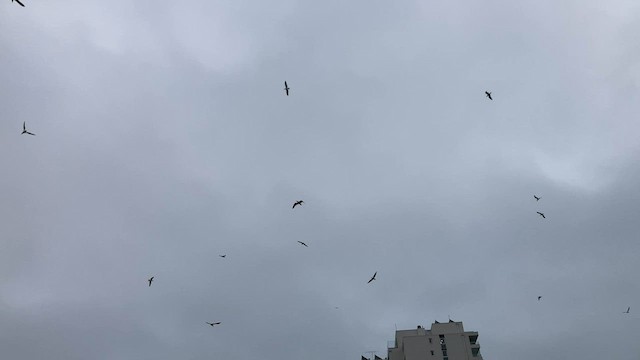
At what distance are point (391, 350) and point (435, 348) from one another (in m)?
10.1

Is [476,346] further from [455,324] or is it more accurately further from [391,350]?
[391,350]

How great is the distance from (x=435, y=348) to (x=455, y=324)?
735 centimetres

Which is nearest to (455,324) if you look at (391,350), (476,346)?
(476,346)

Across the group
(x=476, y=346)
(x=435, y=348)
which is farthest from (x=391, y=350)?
(x=476, y=346)

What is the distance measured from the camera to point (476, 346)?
99625 millimetres

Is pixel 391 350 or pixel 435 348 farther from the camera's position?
pixel 391 350

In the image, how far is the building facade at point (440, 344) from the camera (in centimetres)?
9756

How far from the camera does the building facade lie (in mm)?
97562

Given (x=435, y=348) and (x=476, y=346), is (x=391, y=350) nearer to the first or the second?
(x=435, y=348)

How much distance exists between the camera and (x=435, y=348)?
322ft

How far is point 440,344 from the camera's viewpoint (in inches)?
3893

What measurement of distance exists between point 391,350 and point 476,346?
1636 cm

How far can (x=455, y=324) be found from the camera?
102688 millimetres
